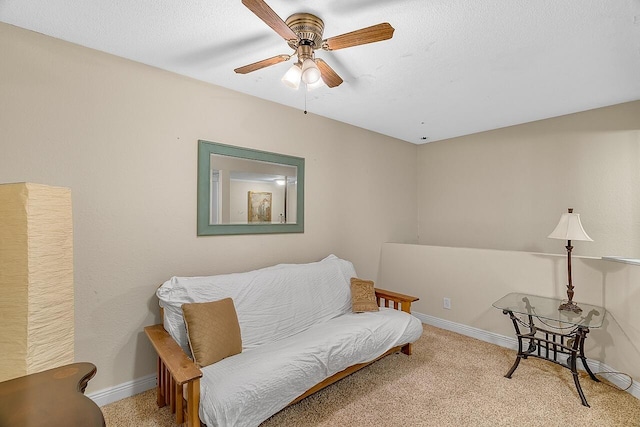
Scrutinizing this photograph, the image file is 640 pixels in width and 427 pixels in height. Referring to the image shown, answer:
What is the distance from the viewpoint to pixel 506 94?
280 cm

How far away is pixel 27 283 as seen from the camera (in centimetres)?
132

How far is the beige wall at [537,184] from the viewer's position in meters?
2.98

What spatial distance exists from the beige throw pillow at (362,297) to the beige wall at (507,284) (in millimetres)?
1063

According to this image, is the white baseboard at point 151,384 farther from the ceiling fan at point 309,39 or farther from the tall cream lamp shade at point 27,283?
the ceiling fan at point 309,39

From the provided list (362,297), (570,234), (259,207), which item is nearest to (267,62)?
(259,207)

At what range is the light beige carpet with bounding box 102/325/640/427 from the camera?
1993mm

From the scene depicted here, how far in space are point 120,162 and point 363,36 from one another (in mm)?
1850

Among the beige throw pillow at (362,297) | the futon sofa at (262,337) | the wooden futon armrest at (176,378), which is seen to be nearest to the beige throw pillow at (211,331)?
the futon sofa at (262,337)

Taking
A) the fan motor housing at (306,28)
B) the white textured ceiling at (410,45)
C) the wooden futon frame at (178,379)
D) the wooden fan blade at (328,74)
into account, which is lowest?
the wooden futon frame at (178,379)

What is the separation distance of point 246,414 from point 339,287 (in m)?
1.53

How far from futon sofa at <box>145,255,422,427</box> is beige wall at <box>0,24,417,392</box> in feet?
0.89

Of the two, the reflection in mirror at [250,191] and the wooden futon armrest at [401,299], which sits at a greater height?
the reflection in mirror at [250,191]

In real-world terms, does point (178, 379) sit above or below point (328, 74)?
below

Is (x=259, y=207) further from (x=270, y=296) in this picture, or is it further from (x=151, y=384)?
(x=151, y=384)
